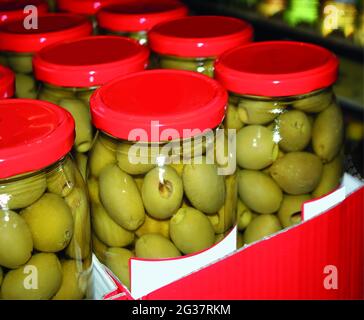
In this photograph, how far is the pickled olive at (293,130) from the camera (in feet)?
2.40

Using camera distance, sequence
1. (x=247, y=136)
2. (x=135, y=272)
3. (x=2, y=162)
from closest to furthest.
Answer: (x=2, y=162) → (x=135, y=272) → (x=247, y=136)

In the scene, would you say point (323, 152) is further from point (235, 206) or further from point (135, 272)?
point (135, 272)

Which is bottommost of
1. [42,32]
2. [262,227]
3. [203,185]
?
[262,227]

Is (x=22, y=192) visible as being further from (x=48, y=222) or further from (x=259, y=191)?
(x=259, y=191)

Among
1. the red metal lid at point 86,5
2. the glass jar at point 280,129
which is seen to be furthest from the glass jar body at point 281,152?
the red metal lid at point 86,5

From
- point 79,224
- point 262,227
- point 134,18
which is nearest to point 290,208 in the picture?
point 262,227

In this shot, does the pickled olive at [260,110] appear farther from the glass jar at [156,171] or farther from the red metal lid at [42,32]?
the red metal lid at [42,32]

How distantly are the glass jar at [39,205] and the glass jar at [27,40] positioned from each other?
0.68ft

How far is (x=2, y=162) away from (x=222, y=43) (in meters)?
0.39

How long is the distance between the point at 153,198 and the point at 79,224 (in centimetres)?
9

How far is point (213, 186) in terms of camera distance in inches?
25.9

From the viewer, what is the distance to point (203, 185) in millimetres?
646

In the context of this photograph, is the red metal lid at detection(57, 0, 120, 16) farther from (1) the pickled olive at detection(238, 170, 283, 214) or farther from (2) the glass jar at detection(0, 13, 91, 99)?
(1) the pickled olive at detection(238, 170, 283, 214)

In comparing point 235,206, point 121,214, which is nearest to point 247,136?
point 235,206
